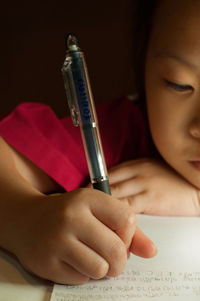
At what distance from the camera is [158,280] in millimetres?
354

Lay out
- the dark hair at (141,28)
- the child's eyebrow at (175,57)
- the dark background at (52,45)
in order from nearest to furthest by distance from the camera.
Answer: the child's eyebrow at (175,57) → the dark hair at (141,28) → the dark background at (52,45)

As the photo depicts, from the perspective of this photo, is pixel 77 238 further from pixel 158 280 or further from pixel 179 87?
pixel 179 87

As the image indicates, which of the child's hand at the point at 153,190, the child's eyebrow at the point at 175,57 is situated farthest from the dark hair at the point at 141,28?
the child's hand at the point at 153,190

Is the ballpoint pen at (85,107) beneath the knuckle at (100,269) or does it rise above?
above

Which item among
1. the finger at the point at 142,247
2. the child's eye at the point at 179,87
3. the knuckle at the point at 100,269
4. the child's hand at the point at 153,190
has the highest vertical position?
the child's eye at the point at 179,87

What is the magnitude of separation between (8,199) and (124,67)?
25.4 inches

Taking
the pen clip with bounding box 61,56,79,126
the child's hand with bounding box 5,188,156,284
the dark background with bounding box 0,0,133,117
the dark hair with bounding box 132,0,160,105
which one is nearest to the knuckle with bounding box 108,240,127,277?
the child's hand with bounding box 5,188,156,284

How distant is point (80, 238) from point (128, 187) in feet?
0.67

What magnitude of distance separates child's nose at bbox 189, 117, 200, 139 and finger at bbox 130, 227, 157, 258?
17 centimetres

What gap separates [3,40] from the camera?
0.87 metres

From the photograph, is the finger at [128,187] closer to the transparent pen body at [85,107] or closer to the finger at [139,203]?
the finger at [139,203]

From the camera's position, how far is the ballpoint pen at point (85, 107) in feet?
1.25

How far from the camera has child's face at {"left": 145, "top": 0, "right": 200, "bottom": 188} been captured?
461mm

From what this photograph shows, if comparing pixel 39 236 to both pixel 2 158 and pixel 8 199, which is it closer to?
pixel 8 199
